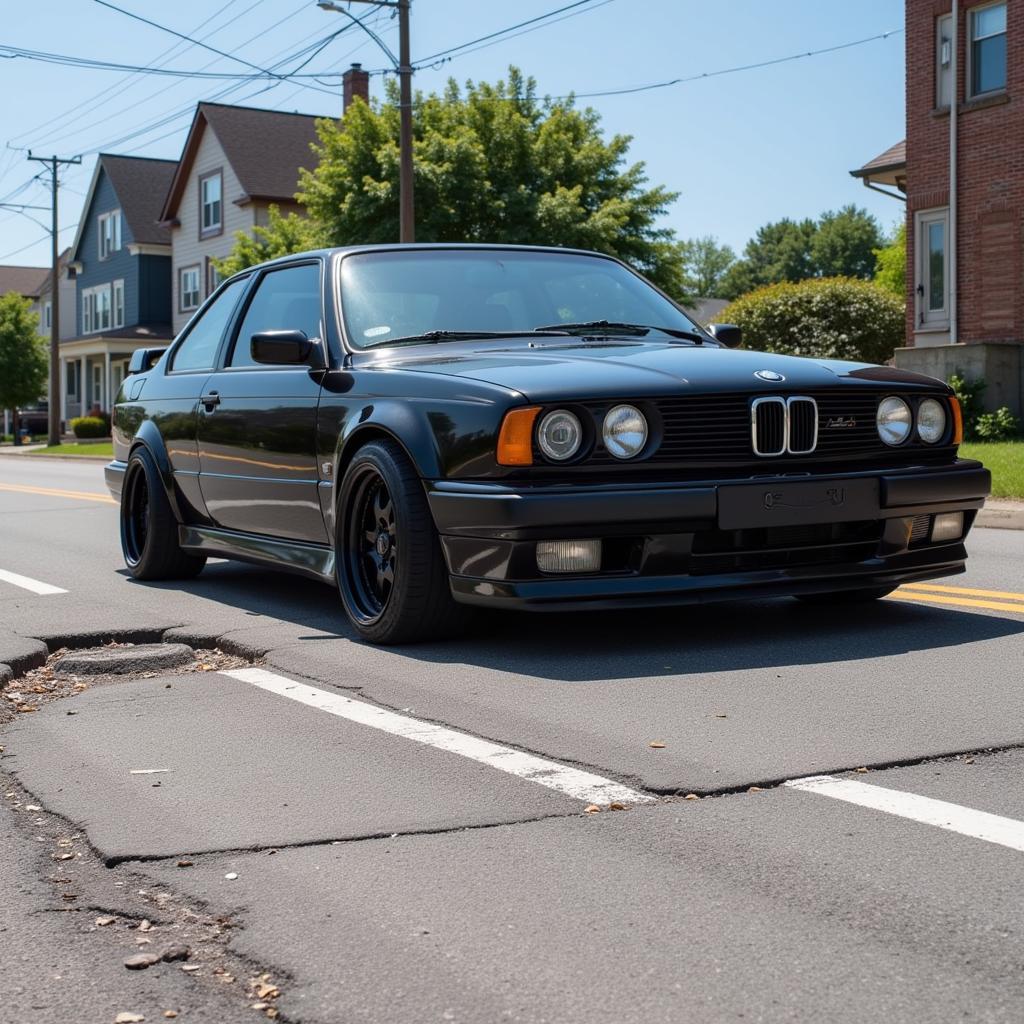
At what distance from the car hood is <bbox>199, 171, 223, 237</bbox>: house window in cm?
4159

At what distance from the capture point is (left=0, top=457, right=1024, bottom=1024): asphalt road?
2680mm

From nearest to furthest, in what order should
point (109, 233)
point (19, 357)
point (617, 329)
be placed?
point (617, 329)
point (109, 233)
point (19, 357)

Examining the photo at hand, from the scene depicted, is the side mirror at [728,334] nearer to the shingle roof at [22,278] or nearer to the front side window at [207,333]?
the front side window at [207,333]

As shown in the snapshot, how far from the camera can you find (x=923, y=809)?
11.8 feet

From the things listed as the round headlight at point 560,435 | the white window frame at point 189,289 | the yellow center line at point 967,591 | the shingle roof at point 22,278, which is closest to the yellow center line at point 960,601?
the yellow center line at point 967,591

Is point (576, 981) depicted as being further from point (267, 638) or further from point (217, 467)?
point (217, 467)

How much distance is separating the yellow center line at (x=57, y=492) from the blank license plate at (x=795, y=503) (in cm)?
1116

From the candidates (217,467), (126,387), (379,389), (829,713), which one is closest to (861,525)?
(829,713)

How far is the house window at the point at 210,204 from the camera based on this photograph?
152 feet

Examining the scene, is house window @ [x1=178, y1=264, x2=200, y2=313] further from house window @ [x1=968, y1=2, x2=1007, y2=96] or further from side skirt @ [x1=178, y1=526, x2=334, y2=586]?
side skirt @ [x1=178, y1=526, x2=334, y2=586]

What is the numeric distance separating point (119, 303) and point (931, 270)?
37172mm

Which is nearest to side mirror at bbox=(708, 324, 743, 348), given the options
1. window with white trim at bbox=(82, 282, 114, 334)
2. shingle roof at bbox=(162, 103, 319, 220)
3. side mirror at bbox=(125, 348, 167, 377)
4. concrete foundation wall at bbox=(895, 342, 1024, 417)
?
side mirror at bbox=(125, 348, 167, 377)

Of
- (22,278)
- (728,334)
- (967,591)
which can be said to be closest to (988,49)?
(728,334)

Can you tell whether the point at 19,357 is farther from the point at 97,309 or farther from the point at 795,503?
the point at 795,503
